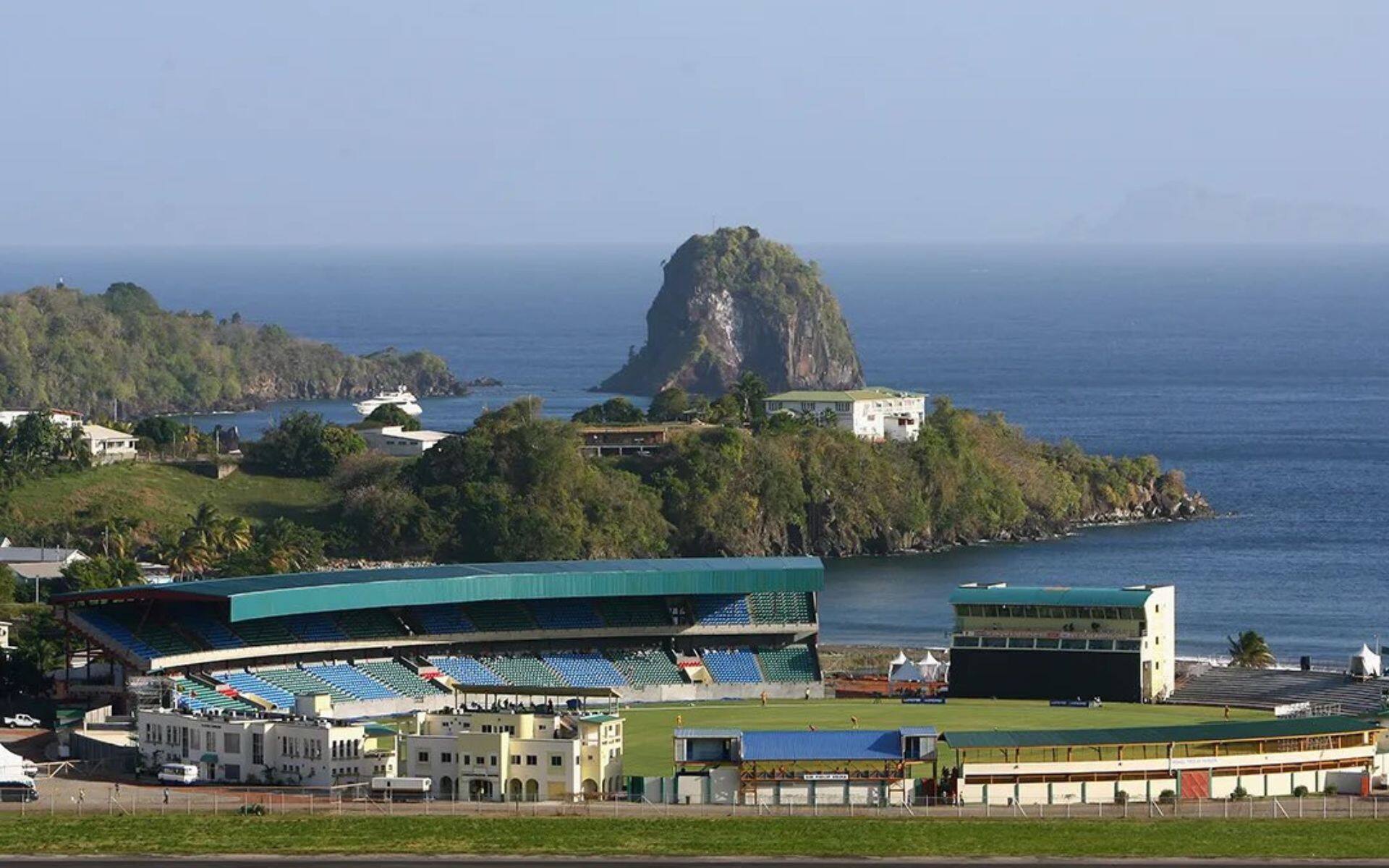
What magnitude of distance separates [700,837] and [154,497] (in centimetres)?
7890

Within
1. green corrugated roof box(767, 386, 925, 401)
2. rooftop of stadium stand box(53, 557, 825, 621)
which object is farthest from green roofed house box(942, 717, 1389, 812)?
green corrugated roof box(767, 386, 925, 401)

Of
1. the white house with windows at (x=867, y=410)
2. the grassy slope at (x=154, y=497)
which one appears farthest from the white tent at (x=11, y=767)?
the white house with windows at (x=867, y=410)

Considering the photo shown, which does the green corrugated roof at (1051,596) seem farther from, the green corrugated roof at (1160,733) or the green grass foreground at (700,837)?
the green grass foreground at (700,837)

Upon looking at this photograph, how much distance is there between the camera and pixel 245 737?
7700cm

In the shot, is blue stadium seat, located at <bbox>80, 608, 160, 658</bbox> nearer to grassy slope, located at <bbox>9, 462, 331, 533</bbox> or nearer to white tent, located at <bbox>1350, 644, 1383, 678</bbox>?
white tent, located at <bbox>1350, 644, 1383, 678</bbox>

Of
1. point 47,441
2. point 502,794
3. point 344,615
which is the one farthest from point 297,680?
point 47,441

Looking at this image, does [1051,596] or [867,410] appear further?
[867,410]

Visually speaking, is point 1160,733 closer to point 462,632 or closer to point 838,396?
point 462,632

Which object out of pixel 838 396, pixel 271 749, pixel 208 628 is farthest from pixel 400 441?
pixel 271 749

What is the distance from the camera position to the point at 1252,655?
325ft

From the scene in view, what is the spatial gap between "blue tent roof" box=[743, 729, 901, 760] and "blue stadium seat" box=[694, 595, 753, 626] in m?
23.8

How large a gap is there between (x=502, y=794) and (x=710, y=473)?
7257 cm

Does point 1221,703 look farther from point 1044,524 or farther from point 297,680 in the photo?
point 1044,524

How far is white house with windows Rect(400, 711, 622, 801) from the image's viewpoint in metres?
74.2
